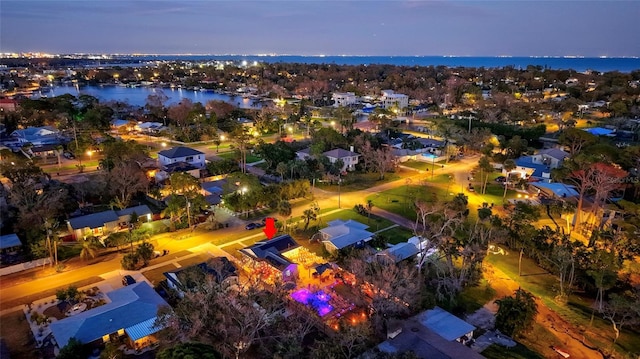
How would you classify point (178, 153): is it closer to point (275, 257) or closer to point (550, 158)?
point (275, 257)

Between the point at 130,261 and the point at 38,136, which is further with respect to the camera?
the point at 38,136

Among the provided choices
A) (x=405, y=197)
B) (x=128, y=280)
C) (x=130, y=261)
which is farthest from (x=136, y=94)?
(x=128, y=280)

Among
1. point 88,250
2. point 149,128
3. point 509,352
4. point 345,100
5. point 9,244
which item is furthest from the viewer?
point 345,100

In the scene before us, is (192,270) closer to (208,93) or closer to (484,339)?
(484,339)

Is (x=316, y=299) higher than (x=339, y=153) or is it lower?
lower

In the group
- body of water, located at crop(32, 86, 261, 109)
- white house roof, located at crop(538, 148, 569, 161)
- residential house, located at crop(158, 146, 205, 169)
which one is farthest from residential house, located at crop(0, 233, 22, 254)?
body of water, located at crop(32, 86, 261, 109)

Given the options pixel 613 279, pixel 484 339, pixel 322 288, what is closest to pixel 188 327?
pixel 322 288

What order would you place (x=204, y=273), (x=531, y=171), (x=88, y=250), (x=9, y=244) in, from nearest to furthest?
(x=204, y=273)
(x=88, y=250)
(x=9, y=244)
(x=531, y=171)
